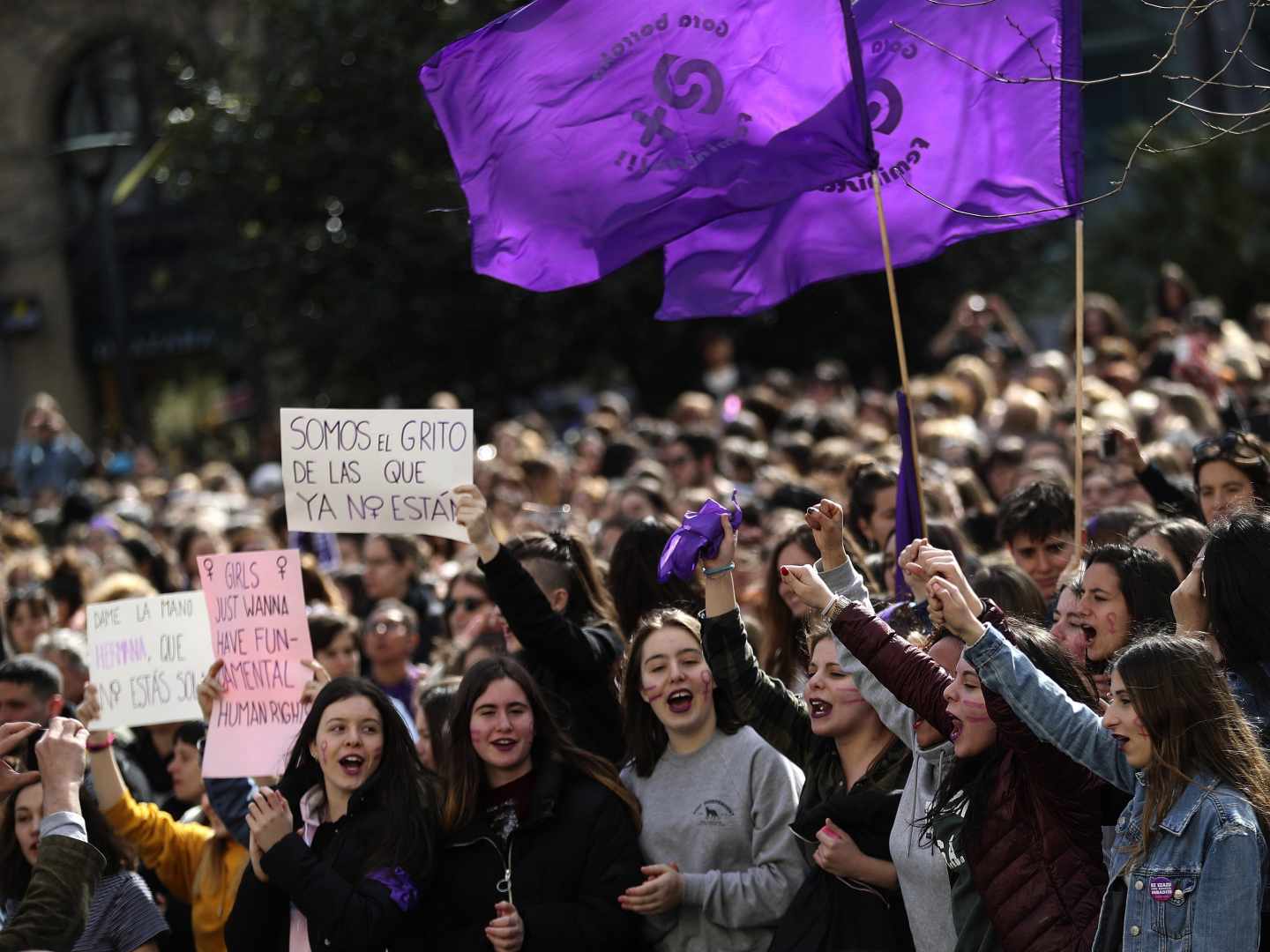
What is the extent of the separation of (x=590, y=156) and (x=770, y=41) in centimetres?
75

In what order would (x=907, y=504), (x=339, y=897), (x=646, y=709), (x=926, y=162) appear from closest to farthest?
(x=339, y=897) → (x=646, y=709) → (x=907, y=504) → (x=926, y=162)

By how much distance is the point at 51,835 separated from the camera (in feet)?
15.0

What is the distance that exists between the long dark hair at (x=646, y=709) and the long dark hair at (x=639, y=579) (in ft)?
2.16

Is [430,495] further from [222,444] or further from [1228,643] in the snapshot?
[222,444]

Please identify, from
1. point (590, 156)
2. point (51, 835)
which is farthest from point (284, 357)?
point (51, 835)

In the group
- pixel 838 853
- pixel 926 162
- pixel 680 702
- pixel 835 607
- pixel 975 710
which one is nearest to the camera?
pixel 975 710

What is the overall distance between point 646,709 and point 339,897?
1097 mm

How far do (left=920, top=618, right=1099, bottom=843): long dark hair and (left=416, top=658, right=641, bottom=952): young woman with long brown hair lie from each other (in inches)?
44.5

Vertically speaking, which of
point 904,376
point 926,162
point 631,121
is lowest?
point 904,376

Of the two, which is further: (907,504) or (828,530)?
(907,504)

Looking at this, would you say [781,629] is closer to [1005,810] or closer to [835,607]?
[835,607]

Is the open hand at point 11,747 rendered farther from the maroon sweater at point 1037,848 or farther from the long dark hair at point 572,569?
the maroon sweater at point 1037,848

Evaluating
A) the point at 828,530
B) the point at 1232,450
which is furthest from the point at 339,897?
the point at 1232,450

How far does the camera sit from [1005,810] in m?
4.46
